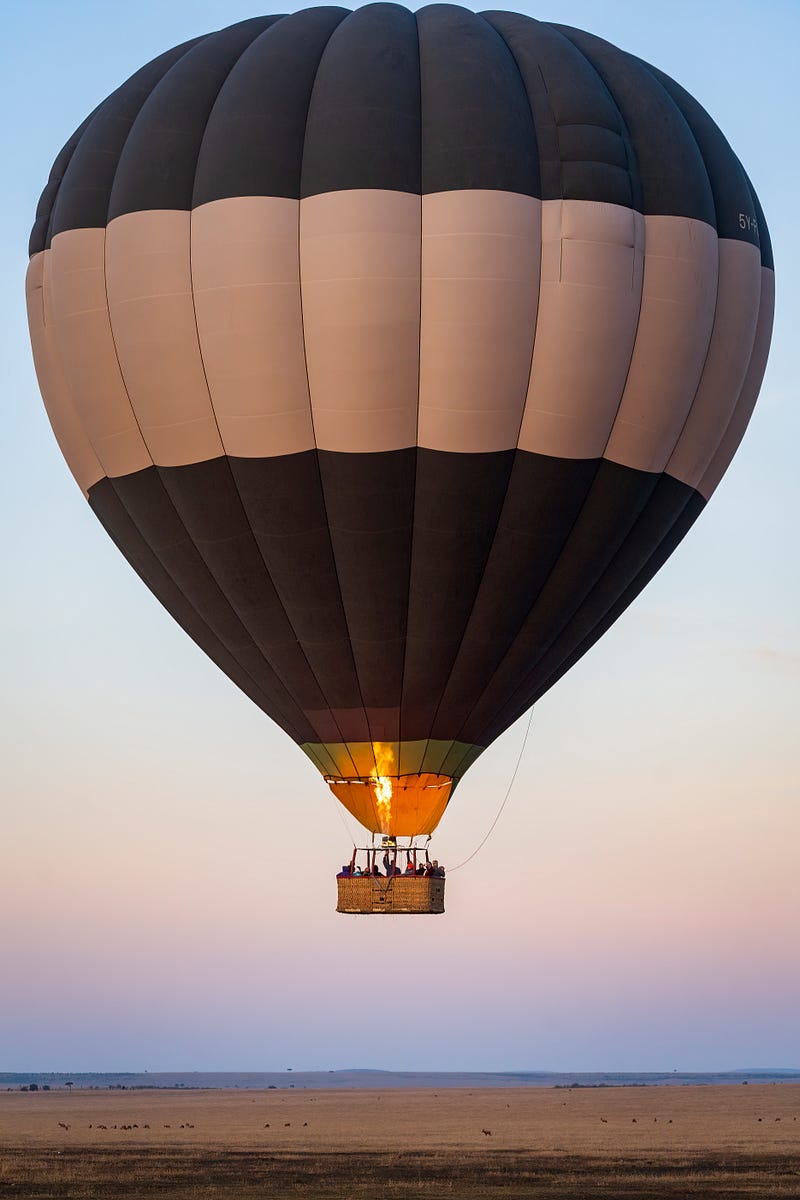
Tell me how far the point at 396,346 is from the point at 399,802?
6.48 metres

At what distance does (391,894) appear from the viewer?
73.0 ft

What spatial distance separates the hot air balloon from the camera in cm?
2042

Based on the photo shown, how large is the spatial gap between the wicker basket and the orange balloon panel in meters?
0.73

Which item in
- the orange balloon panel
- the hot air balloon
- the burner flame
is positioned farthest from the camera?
the orange balloon panel

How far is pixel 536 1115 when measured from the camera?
66125mm

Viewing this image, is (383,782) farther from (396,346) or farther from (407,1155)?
(407,1155)

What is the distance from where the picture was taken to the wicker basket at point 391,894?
22.2 m

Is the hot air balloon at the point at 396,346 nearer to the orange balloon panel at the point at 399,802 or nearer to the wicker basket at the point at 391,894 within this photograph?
the orange balloon panel at the point at 399,802

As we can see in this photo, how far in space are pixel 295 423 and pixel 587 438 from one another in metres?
3.89

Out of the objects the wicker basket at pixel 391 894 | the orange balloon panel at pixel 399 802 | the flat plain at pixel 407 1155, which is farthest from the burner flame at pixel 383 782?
the flat plain at pixel 407 1155

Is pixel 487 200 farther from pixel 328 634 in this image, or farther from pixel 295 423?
pixel 328 634

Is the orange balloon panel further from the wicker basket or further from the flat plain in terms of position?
the flat plain

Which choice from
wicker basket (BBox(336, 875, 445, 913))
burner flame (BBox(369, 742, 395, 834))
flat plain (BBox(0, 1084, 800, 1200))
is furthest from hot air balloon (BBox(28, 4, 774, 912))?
flat plain (BBox(0, 1084, 800, 1200))

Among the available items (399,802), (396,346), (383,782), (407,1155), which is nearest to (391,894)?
(399,802)
